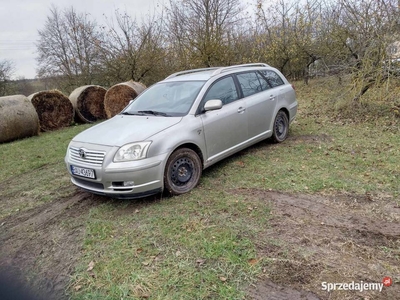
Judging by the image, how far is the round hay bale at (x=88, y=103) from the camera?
11.5 meters

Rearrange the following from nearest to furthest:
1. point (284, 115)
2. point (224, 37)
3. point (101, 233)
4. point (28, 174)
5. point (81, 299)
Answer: point (81, 299)
point (101, 233)
point (28, 174)
point (284, 115)
point (224, 37)

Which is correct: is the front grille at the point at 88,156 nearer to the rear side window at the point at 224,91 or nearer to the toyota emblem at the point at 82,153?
Result: the toyota emblem at the point at 82,153

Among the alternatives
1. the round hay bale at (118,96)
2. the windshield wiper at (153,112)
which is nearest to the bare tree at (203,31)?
the round hay bale at (118,96)

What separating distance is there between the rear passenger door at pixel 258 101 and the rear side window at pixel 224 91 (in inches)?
8.9

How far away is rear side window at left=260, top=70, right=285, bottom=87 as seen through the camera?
580 cm

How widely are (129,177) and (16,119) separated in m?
7.43

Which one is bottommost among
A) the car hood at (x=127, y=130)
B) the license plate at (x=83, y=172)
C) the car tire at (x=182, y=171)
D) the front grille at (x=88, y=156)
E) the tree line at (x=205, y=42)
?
the car tire at (x=182, y=171)

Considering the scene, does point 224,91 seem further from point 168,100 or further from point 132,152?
point 132,152

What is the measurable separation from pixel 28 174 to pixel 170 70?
11471 millimetres

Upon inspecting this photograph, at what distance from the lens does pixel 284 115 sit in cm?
607

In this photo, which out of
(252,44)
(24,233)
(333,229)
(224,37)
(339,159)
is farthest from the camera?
(252,44)

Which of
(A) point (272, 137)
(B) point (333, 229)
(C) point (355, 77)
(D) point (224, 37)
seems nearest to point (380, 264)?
(B) point (333, 229)

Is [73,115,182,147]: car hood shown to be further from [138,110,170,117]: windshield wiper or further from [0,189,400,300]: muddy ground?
[0,189,400,300]: muddy ground

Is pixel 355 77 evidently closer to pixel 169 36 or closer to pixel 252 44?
pixel 252 44
